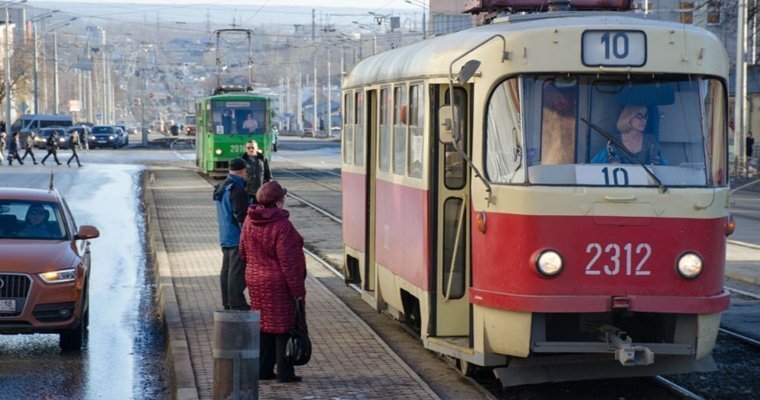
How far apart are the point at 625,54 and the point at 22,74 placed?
321 feet

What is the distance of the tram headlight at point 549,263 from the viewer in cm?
1003

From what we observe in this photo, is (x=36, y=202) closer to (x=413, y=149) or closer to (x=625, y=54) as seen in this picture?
(x=413, y=149)

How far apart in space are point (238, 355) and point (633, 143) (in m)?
3.14

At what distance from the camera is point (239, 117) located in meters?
46.7

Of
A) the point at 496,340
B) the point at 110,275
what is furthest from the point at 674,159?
the point at 110,275

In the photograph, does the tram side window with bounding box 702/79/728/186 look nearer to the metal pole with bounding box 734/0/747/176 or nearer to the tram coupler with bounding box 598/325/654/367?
the tram coupler with bounding box 598/325/654/367

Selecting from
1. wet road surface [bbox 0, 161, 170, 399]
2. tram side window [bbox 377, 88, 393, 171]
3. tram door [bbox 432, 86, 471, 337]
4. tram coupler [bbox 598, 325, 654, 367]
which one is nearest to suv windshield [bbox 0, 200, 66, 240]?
wet road surface [bbox 0, 161, 170, 399]

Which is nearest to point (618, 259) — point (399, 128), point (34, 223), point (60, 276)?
point (399, 128)

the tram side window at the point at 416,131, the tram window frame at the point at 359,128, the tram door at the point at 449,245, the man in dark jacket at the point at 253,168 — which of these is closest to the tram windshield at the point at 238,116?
the man in dark jacket at the point at 253,168

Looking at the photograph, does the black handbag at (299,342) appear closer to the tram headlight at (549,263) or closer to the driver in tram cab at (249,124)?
the tram headlight at (549,263)

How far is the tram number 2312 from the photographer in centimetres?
1005

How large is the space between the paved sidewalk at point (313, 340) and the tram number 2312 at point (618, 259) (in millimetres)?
1530

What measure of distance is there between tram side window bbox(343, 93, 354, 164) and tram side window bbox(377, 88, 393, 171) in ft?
5.86

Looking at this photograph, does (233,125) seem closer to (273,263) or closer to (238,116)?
(238,116)
